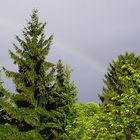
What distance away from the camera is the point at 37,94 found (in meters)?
43.1

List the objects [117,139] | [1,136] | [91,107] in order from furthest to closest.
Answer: [91,107], [1,136], [117,139]

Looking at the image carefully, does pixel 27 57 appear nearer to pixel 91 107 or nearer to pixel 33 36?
pixel 33 36

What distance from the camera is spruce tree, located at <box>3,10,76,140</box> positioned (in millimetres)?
41719

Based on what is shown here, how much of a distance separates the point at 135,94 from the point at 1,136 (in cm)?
1813

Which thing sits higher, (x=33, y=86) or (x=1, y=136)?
(x=33, y=86)

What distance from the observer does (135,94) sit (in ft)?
84.4

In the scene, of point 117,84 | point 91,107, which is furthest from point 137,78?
point 91,107

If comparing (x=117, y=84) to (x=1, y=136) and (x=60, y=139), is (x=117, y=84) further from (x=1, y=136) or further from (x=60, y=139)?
(x=1, y=136)

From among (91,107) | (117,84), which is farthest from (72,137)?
(91,107)

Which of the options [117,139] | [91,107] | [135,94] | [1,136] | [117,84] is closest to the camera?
Result: [135,94]

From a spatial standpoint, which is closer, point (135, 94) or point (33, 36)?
point (135, 94)

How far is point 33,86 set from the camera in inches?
1684

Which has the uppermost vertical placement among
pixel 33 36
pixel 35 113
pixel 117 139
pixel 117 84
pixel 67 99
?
pixel 117 84

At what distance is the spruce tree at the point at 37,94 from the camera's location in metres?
41.7
